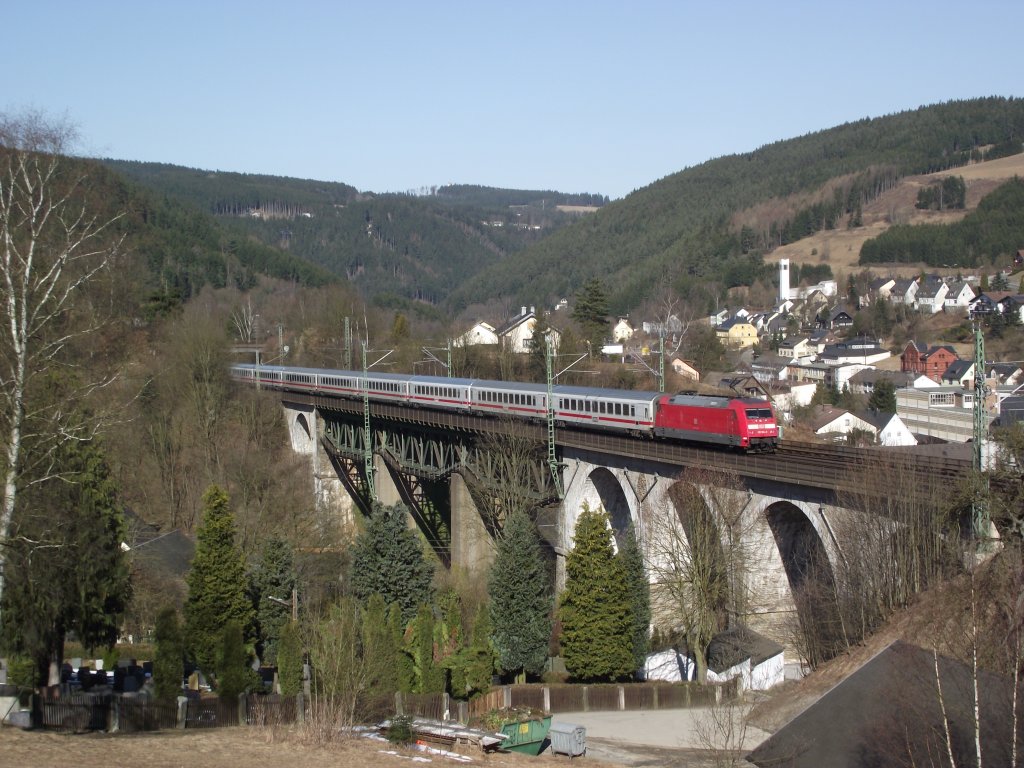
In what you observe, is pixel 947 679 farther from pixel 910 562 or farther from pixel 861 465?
pixel 861 465

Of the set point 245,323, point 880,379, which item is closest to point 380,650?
point 880,379

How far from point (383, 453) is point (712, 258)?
394ft

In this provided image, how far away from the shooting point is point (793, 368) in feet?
319

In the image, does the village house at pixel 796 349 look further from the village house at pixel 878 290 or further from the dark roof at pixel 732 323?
the dark roof at pixel 732 323

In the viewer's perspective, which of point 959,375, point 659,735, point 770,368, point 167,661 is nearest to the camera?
point 167,661

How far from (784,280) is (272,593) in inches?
4855

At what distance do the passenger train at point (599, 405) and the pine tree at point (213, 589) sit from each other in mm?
15678

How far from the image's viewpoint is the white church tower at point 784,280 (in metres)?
148

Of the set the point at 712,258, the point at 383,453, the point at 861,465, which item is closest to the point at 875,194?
the point at 712,258

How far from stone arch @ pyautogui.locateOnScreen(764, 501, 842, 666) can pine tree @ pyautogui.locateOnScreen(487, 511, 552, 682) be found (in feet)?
24.2

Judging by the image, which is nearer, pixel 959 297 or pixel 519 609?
pixel 519 609

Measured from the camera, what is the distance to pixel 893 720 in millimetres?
19219

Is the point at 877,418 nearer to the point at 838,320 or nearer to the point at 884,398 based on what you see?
the point at 884,398

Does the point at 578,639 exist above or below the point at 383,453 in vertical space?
below
